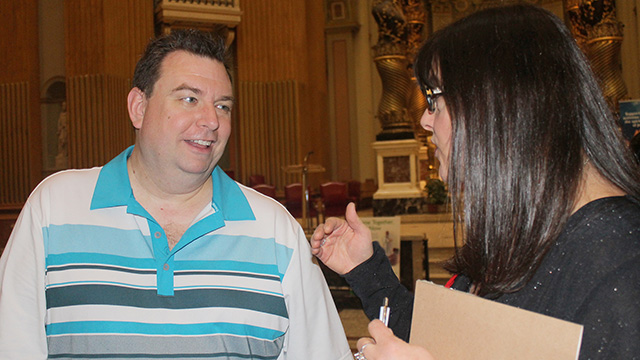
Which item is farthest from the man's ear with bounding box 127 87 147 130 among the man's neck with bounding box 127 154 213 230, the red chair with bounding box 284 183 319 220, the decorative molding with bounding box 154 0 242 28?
the decorative molding with bounding box 154 0 242 28

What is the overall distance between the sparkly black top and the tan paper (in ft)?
0.40

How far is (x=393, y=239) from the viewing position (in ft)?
15.2

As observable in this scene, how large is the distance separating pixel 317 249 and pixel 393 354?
2.68 ft

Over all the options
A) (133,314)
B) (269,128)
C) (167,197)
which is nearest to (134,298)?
(133,314)

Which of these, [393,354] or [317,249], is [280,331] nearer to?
[317,249]

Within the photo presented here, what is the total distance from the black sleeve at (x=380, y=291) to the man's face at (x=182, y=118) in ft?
2.26

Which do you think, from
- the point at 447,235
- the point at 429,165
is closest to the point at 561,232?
the point at 447,235

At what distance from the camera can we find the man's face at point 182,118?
6.21 feet

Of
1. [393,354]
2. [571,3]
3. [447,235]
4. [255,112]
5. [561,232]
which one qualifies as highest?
[571,3]

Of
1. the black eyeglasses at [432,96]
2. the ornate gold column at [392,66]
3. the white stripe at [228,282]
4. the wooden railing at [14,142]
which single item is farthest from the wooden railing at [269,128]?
the black eyeglasses at [432,96]

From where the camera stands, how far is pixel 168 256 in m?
1.76

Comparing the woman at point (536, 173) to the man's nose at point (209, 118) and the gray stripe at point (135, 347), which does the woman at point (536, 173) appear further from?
the man's nose at point (209, 118)

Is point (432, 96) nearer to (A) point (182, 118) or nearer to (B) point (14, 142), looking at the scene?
(A) point (182, 118)

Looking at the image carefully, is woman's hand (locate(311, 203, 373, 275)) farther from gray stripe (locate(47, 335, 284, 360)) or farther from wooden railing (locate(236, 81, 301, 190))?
wooden railing (locate(236, 81, 301, 190))
